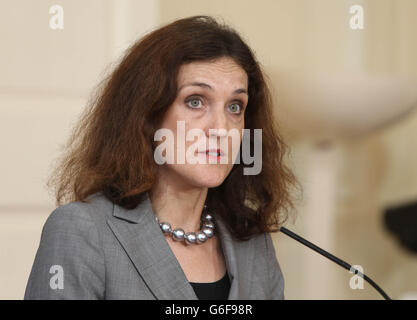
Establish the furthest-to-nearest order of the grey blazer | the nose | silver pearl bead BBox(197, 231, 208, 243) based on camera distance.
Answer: silver pearl bead BBox(197, 231, 208, 243) < the nose < the grey blazer

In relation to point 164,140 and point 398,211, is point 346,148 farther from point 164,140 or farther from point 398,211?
point 164,140

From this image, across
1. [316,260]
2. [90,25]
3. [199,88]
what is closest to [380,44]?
[316,260]

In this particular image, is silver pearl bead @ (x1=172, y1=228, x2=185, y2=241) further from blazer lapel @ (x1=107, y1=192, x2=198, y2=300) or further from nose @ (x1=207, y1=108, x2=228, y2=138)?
nose @ (x1=207, y1=108, x2=228, y2=138)

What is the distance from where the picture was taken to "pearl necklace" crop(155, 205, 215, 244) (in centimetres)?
133

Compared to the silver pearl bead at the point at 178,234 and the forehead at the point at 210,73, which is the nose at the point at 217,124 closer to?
the forehead at the point at 210,73

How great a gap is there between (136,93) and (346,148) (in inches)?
74.6

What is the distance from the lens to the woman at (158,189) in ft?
3.88

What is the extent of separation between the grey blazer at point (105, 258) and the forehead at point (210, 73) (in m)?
0.23

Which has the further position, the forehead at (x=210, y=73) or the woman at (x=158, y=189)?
the forehead at (x=210, y=73)

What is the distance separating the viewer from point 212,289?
130 cm

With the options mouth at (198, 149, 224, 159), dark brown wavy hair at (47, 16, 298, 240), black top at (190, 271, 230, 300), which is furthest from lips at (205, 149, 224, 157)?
black top at (190, 271, 230, 300)

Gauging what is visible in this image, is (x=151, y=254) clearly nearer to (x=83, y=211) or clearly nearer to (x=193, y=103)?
(x=83, y=211)

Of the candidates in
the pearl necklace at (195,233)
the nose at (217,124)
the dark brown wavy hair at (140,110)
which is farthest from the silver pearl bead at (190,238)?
the nose at (217,124)

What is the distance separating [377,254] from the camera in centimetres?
309
